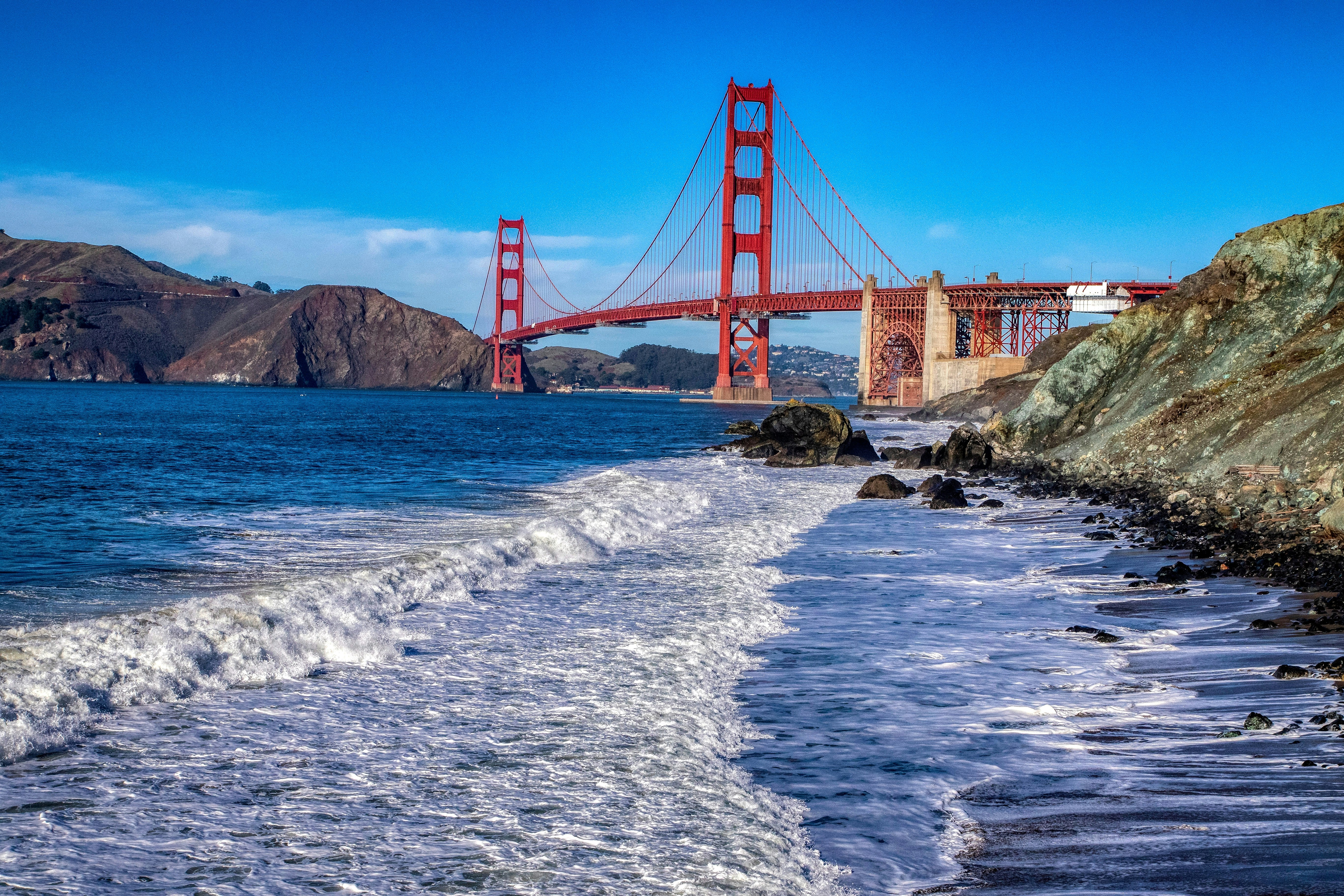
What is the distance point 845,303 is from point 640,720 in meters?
62.5

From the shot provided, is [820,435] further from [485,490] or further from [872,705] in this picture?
[872,705]

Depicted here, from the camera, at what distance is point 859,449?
23.8 meters

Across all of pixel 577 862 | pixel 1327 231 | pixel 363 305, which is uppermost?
pixel 363 305

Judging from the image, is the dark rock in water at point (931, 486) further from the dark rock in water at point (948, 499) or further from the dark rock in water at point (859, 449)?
the dark rock in water at point (859, 449)

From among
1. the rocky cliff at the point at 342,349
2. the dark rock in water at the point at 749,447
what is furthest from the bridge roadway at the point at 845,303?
the rocky cliff at the point at 342,349

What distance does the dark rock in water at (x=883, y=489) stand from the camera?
1577cm

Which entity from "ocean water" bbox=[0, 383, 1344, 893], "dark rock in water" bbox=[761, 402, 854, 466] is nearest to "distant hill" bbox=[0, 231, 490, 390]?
"dark rock in water" bbox=[761, 402, 854, 466]

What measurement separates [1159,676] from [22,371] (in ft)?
493

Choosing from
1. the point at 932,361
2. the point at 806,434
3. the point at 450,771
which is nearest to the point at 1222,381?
the point at 806,434

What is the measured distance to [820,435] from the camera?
24.2m

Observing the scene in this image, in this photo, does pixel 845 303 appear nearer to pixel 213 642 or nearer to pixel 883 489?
pixel 883 489

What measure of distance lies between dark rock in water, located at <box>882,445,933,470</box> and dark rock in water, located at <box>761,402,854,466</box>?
3.48 ft

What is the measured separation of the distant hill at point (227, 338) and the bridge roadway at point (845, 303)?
73.8 metres

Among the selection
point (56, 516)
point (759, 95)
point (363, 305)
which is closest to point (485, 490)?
point (56, 516)
